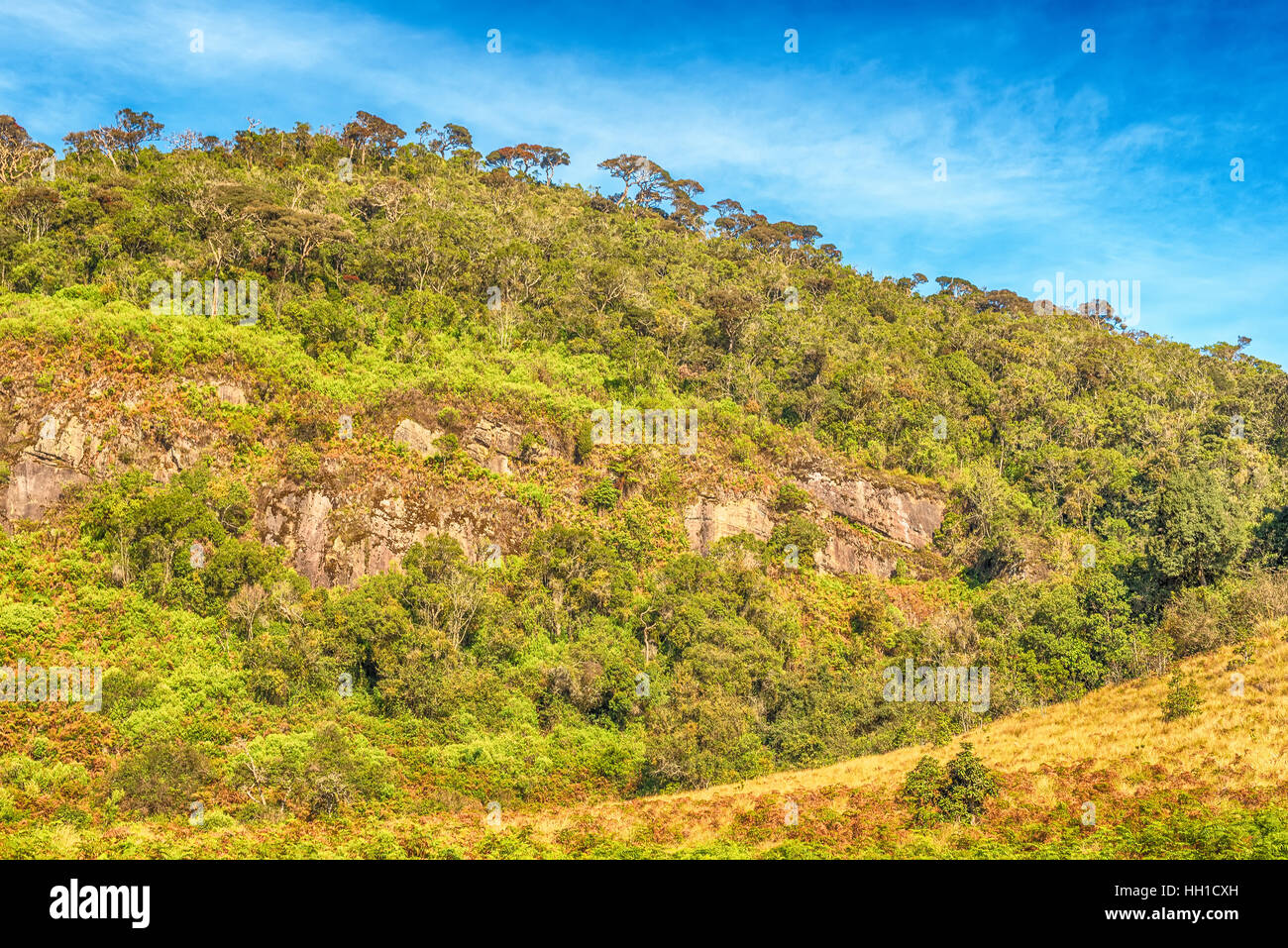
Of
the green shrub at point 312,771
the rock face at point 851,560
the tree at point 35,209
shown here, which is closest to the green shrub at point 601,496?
the rock face at point 851,560

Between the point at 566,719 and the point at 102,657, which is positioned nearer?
the point at 102,657

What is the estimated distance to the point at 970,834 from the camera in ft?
70.5

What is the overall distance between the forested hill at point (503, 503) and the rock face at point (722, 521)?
17cm

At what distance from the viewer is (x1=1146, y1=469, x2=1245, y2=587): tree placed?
35.4 meters

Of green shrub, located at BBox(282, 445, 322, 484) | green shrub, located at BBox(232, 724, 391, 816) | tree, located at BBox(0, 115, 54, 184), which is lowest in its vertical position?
green shrub, located at BBox(232, 724, 391, 816)

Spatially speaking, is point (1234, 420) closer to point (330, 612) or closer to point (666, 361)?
point (666, 361)

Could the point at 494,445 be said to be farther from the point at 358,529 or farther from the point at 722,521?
the point at 722,521

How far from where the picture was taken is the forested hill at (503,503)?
105 feet

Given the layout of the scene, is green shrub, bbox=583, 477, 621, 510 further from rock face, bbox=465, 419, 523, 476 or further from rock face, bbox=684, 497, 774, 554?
rock face, bbox=465, 419, 523, 476

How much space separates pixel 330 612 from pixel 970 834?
24.2m

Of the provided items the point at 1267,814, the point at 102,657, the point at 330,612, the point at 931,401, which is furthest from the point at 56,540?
the point at 931,401

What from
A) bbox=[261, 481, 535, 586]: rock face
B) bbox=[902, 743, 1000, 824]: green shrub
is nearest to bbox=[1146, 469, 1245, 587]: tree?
bbox=[902, 743, 1000, 824]: green shrub

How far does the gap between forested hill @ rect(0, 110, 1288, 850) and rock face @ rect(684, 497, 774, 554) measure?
17 centimetres

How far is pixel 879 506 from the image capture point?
5144 cm
